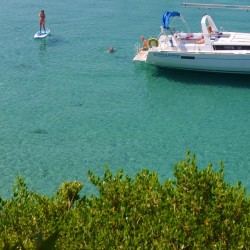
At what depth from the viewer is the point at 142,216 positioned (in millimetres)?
9453

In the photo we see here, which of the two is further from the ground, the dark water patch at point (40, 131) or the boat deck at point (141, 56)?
the boat deck at point (141, 56)

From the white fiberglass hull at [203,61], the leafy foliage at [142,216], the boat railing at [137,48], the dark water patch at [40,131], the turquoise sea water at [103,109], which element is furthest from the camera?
the boat railing at [137,48]

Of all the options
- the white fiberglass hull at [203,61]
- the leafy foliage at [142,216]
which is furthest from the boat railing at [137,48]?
the leafy foliage at [142,216]

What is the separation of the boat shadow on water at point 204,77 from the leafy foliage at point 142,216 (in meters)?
15.5

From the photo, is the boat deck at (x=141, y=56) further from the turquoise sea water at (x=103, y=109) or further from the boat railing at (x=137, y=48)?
the turquoise sea water at (x=103, y=109)

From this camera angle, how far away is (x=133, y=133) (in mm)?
20062

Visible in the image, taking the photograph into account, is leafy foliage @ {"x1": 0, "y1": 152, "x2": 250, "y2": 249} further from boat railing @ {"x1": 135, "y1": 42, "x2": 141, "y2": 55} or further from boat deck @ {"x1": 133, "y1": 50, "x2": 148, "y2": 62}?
boat railing @ {"x1": 135, "y1": 42, "x2": 141, "y2": 55}

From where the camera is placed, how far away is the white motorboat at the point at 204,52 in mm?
25203

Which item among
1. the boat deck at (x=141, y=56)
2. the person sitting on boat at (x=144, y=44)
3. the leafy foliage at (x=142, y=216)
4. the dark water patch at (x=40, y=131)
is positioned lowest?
the dark water patch at (x=40, y=131)

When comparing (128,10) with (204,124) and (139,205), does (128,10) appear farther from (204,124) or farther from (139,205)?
(139,205)

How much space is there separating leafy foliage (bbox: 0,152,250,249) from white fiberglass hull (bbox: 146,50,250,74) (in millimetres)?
15927

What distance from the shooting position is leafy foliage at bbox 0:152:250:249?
28.9 feet

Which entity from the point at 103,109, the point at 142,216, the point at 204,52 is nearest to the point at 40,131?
the point at 103,109

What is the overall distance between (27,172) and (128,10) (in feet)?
77.6
